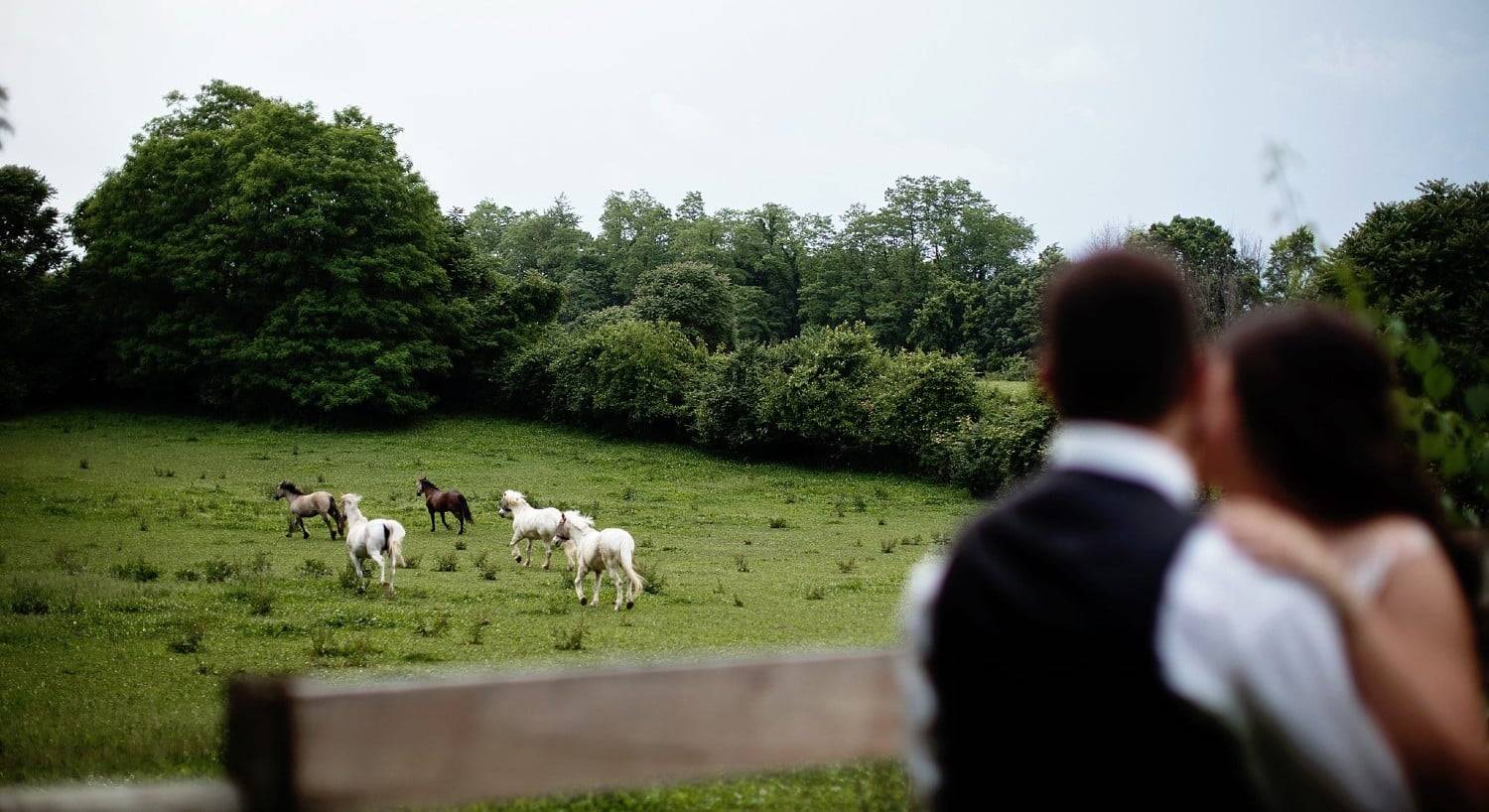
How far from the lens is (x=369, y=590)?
19.3 m

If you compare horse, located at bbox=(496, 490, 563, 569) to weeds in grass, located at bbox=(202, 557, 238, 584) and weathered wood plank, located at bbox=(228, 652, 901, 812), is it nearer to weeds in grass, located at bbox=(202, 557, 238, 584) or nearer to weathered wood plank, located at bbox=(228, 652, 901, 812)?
weeds in grass, located at bbox=(202, 557, 238, 584)

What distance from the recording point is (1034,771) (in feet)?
6.15

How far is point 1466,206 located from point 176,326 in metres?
49.2

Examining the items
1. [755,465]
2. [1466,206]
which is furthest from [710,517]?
[1466,206]

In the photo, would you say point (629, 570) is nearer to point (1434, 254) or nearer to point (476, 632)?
point (476, 632)

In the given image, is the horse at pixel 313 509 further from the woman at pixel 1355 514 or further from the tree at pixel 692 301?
the tree at pixel 692 301

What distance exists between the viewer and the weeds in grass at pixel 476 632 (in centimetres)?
1525

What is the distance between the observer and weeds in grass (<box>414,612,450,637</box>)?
15656mm

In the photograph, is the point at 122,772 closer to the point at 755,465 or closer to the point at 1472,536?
the point at 1472,536

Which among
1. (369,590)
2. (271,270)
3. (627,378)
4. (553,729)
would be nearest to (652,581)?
(369,590)

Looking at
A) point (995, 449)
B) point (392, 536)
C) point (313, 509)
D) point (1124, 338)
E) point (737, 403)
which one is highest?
point (1124, 338)

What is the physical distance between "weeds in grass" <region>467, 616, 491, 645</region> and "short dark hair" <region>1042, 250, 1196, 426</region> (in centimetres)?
1424

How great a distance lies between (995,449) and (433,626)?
87.1 feet

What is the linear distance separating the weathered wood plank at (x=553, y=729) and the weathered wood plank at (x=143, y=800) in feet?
0.26
